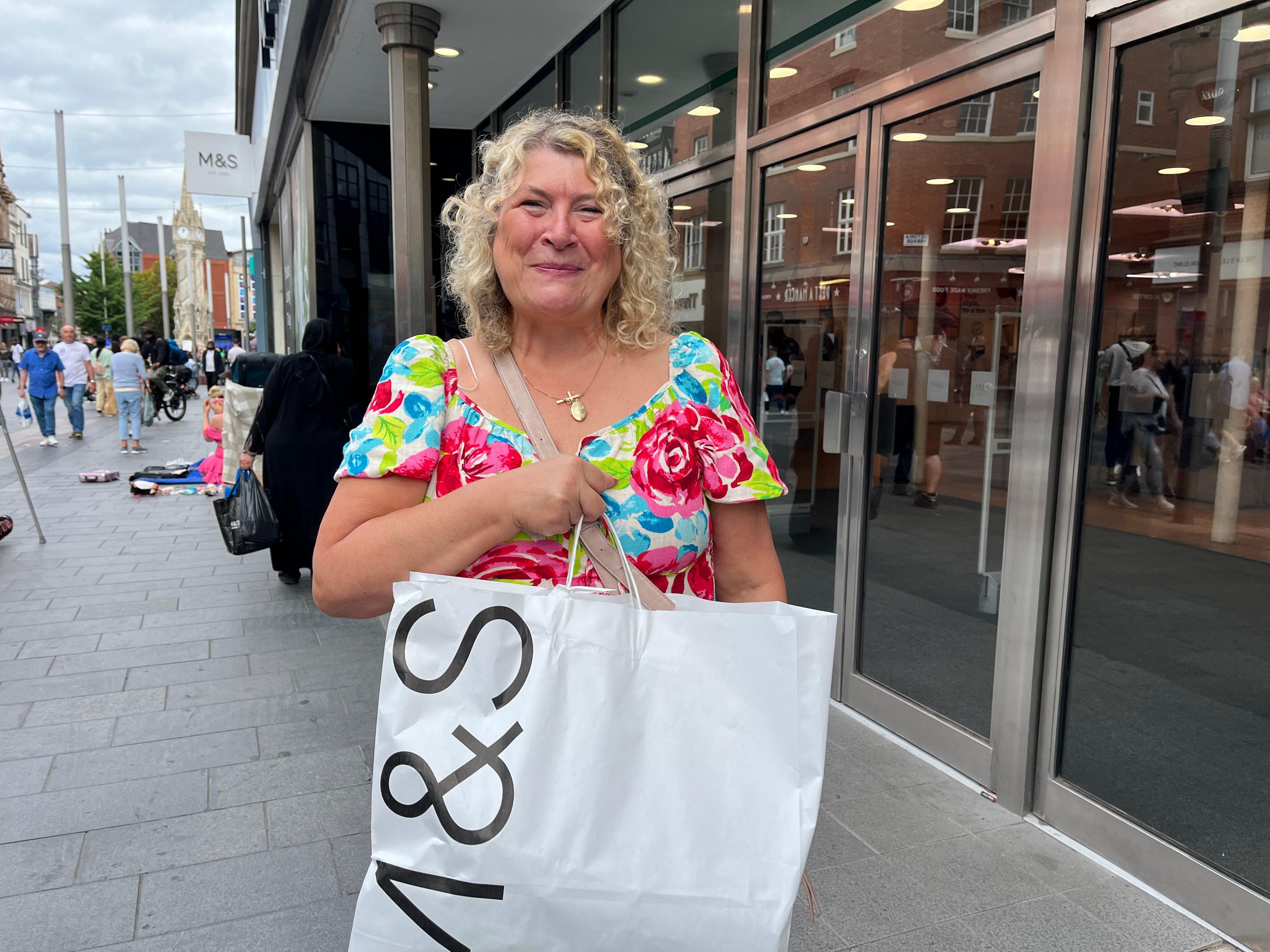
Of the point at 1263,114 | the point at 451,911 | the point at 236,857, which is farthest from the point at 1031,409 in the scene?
the point at 236,857

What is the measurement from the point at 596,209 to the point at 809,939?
2073 millimetres

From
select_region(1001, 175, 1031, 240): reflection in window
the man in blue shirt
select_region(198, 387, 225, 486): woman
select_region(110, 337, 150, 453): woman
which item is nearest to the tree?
the man in blue shirt

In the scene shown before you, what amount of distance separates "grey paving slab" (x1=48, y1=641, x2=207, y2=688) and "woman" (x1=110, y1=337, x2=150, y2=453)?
33.8 ft

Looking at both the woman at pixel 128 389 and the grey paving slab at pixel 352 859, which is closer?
the grey paving slab at pixel 352 859

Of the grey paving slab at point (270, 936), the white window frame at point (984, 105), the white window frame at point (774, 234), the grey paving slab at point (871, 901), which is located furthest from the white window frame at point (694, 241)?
the grey paving slab at point (270, 936)

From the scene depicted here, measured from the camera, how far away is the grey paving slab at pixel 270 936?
2.53 metres

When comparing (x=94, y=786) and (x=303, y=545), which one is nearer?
(x=94, y=786)

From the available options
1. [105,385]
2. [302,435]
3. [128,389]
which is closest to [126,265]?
Result: [105,385]

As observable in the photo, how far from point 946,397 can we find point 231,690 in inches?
140

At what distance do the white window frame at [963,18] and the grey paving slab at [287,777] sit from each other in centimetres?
358

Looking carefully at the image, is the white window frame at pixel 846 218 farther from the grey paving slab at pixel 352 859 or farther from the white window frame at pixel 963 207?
the grey paving slab at pixel 352 859

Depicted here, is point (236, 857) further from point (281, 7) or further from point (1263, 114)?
point (281, 7)

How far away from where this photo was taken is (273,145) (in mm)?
13688

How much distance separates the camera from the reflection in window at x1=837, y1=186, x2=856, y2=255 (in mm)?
4172
